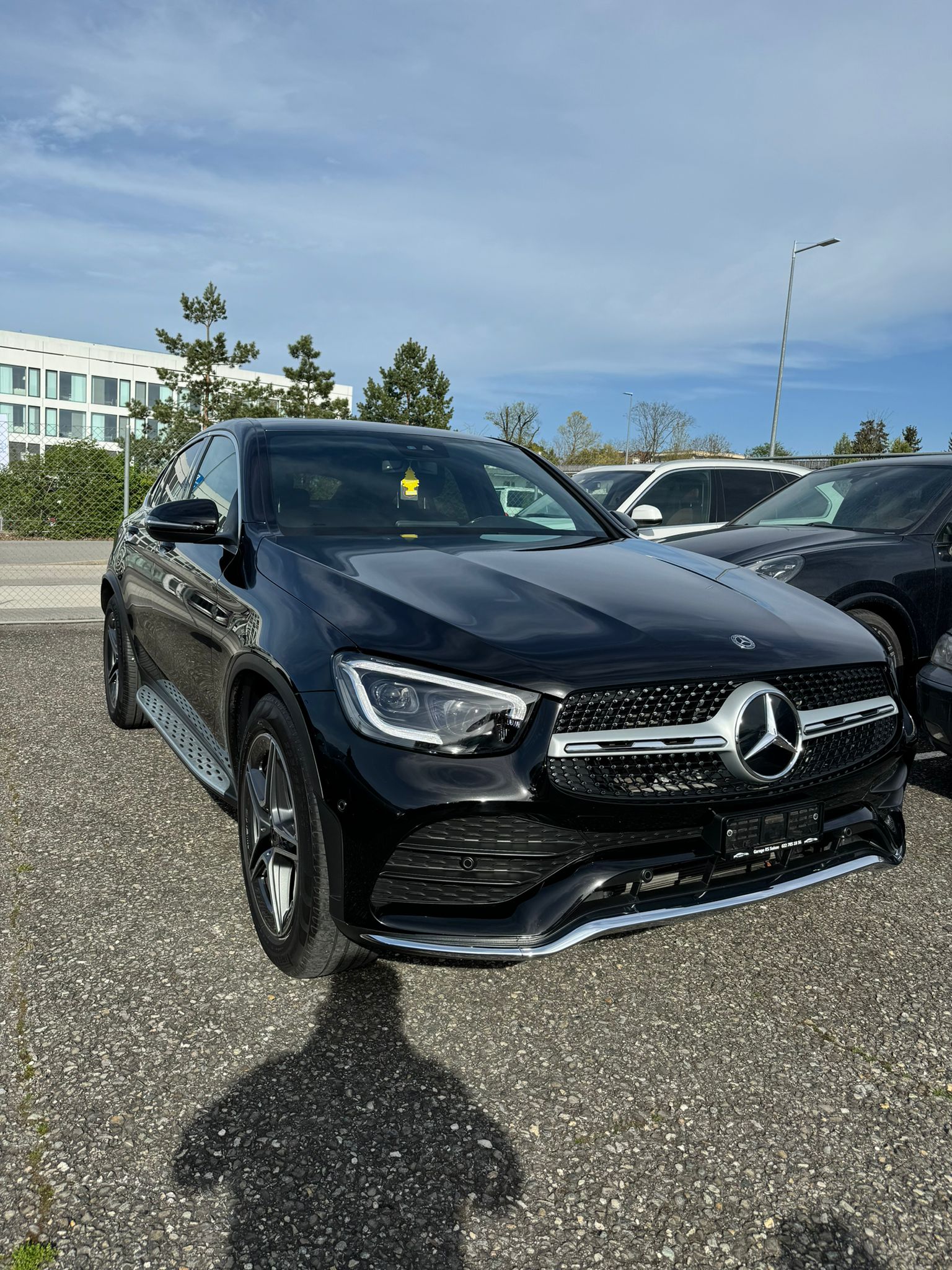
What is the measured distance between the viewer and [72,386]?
219 ft

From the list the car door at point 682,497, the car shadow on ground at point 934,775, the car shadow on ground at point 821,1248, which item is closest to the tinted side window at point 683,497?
the car door at point 682,497

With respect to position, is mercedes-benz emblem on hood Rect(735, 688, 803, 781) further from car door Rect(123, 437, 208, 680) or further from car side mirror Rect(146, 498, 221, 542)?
car door Rect(123, 437, 208, 680)

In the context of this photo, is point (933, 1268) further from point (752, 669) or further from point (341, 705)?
point (341, 705)

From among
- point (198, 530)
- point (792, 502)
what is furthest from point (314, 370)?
point (198, 530)

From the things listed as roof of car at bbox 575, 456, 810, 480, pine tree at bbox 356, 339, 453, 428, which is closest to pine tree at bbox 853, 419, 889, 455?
→ pine tree at bbox 356, 339, 453, 428

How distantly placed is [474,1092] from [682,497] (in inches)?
341

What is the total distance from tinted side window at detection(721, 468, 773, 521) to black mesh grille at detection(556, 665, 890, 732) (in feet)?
26.7

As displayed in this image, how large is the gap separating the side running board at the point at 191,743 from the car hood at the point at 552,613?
75cm

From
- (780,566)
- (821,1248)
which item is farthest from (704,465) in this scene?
→ (821,1248)

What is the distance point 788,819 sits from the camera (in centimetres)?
268

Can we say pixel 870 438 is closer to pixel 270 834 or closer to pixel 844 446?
pixel 844 446

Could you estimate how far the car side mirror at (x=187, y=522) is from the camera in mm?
3619

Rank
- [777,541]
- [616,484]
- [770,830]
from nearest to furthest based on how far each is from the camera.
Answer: [770,830]
[777,541]
[616,484]

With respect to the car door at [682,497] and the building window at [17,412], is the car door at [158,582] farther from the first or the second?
the building window at [17,412]
